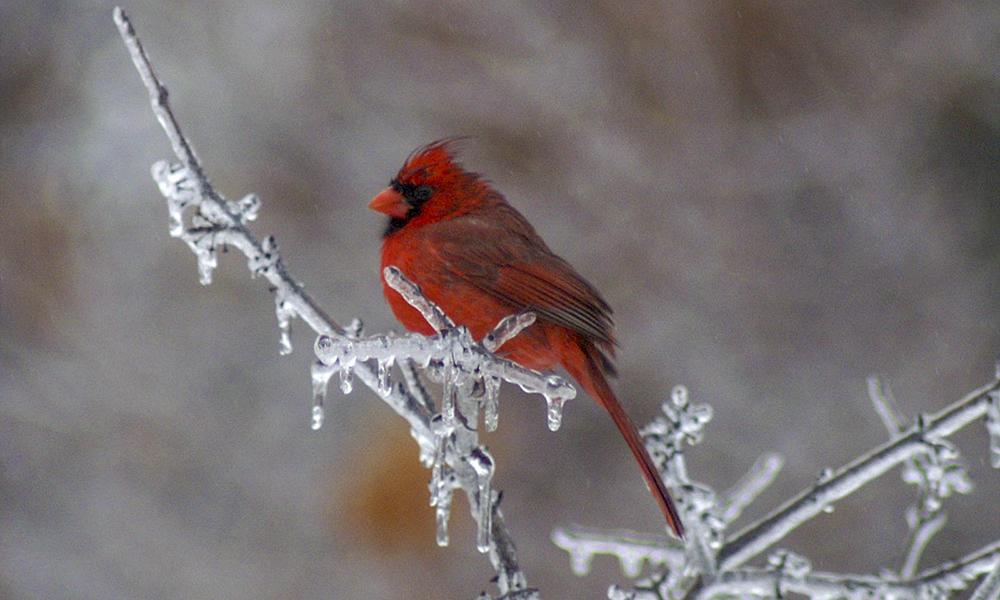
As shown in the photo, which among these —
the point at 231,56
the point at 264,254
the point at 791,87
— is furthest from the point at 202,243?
the point at 791,87

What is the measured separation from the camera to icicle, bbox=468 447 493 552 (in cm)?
97

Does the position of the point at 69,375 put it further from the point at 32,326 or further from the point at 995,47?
the point at 995,47

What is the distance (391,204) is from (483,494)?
41.6 inches

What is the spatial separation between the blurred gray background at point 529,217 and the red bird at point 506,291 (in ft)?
3.21

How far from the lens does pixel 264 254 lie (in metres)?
1.21

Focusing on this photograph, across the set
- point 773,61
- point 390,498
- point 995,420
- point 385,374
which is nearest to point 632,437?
point 995,420

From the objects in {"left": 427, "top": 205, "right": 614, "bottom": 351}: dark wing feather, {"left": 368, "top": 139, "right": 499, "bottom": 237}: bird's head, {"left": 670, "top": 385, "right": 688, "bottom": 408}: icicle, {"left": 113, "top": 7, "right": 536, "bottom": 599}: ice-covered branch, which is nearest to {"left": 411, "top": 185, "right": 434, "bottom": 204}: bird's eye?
{"left": 368, "top": 139, "right": 499, "bottom": 237}: bird's head

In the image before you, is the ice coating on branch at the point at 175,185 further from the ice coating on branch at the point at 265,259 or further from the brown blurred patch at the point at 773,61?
the brown blurred patch at the point at 773,61

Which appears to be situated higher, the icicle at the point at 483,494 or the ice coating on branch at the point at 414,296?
the ice coating on branch at the point at 414,296

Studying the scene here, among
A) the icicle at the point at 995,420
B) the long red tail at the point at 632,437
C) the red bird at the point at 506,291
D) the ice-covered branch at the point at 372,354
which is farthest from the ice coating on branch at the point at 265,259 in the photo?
the icicle at the point at 995,420

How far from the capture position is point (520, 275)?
1.84m

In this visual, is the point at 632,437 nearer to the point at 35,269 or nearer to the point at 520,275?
the point at 520,275

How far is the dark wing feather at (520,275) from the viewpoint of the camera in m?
1.76

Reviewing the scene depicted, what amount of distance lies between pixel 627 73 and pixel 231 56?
1259mm
